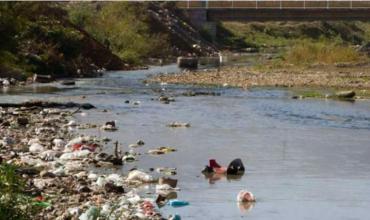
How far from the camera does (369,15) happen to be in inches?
3597

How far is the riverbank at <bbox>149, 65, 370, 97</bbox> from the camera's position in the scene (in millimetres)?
46000

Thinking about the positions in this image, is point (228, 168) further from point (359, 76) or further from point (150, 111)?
point (359, 76)

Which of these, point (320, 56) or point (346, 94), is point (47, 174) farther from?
point (320, 56)

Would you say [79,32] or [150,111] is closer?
[150,111]

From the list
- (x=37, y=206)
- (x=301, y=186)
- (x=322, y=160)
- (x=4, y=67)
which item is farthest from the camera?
(x=4, y=67)

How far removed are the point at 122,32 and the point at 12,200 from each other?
217 feet

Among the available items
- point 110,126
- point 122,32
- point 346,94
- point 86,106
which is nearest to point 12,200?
point 110,126

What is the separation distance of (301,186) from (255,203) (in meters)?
1.99

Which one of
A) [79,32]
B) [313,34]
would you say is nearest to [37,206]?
[79,32]

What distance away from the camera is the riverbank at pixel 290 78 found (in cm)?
4600

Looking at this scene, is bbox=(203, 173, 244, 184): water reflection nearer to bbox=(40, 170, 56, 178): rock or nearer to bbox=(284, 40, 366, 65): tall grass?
bbox=(40, 170, 56, 178): rock

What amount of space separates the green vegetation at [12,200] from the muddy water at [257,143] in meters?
2.38

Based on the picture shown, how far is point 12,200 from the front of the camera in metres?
10.6

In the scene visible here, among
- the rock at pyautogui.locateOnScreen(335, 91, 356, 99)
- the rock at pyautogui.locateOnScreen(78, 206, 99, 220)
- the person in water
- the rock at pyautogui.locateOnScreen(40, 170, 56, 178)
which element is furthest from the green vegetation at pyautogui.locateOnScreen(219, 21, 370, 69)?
the rock at pyautogui.locateOnScreen(78, 206, 99, 220)
